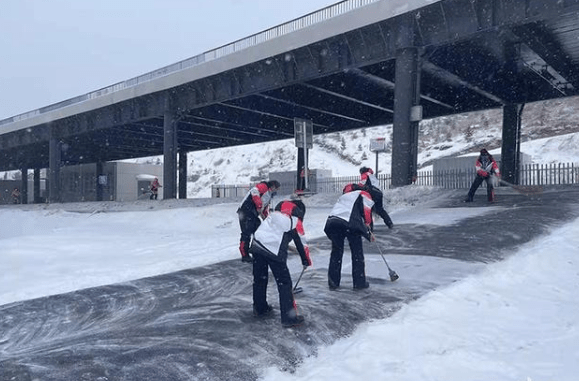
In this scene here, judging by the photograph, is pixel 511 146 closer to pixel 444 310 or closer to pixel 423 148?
pixel 444 310

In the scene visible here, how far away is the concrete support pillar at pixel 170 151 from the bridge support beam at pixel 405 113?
15677 millimetres

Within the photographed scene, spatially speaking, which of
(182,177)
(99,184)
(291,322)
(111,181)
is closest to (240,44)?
(291,322)

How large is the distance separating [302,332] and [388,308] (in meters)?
1.34

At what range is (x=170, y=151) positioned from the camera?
3102cm

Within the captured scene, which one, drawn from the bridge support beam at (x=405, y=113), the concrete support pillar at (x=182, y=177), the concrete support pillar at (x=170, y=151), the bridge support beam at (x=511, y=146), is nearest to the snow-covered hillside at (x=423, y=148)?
the bridge support beam at (x=511, y=146)

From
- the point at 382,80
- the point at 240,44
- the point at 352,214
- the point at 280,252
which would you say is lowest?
the point at 280,252

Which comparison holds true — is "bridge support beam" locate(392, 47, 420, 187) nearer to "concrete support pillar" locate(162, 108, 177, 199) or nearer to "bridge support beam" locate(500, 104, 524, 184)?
"bridge support beam" locate(500, 104, 524, 184)

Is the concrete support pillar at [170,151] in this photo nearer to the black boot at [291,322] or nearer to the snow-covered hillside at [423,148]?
the black boot at [291,322]

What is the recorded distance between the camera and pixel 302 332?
5.50 metres

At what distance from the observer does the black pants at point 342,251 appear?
22.9 ft

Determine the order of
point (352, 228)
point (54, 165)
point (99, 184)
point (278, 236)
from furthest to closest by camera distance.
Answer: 1. point (99, 184)
2. point (54, 165)
3. point (352, 228)
4. point (278, 236)

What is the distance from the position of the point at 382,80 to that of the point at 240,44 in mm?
7768

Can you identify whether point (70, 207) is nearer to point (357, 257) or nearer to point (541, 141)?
point (357, 257)

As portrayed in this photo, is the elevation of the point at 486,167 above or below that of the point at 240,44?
below
